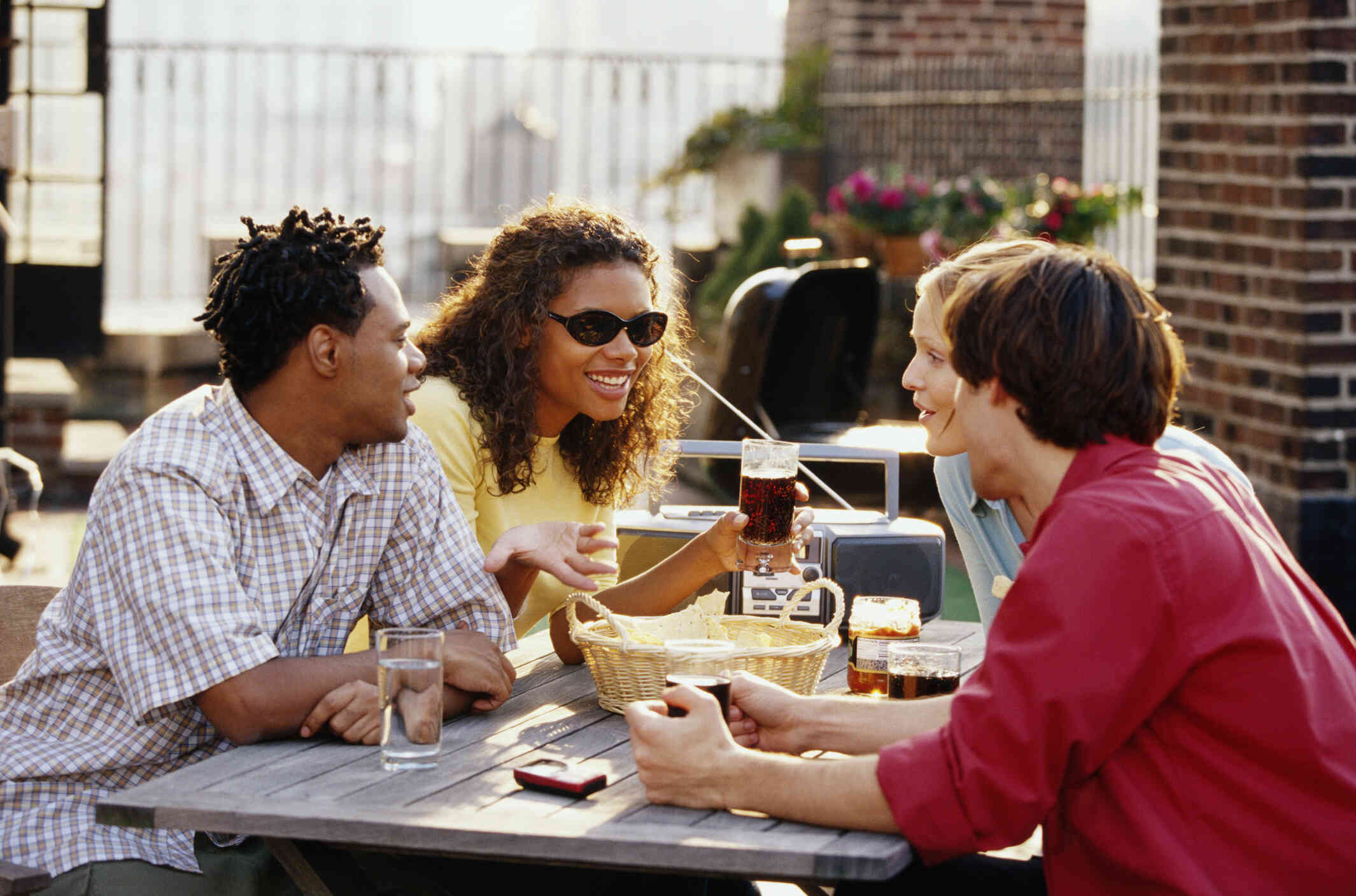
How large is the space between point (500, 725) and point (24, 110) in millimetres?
7211

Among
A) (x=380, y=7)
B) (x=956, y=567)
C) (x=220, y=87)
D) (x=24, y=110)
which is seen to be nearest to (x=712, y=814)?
(x=956, y=567)

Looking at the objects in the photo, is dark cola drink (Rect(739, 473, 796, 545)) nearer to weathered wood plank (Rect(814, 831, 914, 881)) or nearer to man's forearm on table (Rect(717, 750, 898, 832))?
man's forearm on table (Rect(717, 750, 898, 832))

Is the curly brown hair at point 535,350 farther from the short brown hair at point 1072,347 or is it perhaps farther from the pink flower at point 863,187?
the pink flower at point 863,187

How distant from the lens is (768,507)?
2.76 meters

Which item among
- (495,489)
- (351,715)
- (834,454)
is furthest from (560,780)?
(834,454)

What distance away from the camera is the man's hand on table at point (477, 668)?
8.26ft

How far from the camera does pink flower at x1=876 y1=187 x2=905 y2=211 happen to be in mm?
9031

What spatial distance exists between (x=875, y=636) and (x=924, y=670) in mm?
136

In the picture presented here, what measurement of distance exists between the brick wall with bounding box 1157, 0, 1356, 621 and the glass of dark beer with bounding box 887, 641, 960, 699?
3.57 meters

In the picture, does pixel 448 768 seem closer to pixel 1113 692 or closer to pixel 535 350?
pixel 1113 692

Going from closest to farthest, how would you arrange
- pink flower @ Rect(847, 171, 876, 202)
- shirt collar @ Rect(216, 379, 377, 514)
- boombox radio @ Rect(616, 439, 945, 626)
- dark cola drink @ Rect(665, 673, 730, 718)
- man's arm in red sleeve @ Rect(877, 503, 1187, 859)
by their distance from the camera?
man's arm in red sleeve @ Rect(877, 503, 1187, 859) → dark cola drink @ Rect(665, 673, 730, 718) → shirt collar @ Rect(216, 379, 377, 514) → boombox radio @ Rect(616, 439, 945, 626) → pink flower @ Rect(847, 171, 876, 202)

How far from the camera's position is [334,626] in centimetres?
264

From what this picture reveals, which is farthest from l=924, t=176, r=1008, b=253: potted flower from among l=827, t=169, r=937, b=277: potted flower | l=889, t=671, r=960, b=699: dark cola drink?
l=889, t=671, r=960, b=699: dark cola drink

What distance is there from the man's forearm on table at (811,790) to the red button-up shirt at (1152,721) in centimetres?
3
